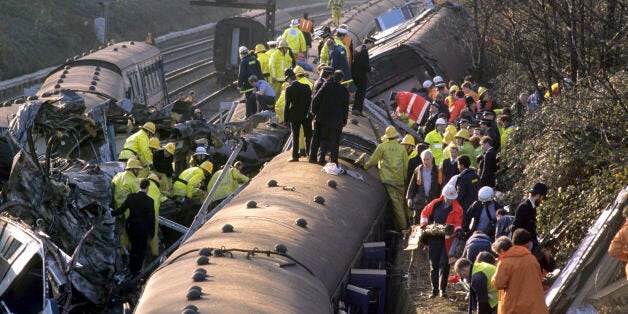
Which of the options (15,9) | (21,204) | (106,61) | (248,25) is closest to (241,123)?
(21,204)

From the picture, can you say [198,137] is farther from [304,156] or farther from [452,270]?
[452,270]

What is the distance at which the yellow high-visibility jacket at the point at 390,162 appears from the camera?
16.2 meters

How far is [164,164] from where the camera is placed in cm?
1778

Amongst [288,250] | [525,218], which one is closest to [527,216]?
[525,218]

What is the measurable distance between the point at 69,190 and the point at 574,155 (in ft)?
22.3

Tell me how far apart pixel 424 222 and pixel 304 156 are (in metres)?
3.33

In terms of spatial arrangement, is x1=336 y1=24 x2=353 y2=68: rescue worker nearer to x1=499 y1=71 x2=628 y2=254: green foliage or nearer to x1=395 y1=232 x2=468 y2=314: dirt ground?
x1=499 y1=71 x2=628 y2=254: green foliage

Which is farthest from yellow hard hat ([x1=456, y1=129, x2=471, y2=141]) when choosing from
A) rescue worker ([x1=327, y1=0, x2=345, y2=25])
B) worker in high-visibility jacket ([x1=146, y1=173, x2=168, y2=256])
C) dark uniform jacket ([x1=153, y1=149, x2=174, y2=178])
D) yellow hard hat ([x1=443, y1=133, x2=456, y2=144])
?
rescue worker ([x1=327, y1=0, x2=345, y2=25])

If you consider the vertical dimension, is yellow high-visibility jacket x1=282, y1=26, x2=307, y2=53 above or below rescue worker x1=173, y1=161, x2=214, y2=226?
below

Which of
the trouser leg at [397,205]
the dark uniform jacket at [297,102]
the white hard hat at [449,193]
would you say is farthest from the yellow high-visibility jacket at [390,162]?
the white hard hat at [449,193]

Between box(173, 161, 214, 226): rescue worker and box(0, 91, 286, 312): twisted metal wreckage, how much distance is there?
1001 mm

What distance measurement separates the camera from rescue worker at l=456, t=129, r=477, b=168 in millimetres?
16562

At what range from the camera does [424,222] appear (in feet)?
44.5

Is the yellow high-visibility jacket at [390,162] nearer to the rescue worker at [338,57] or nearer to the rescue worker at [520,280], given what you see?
the rescue worker at [338,57]
